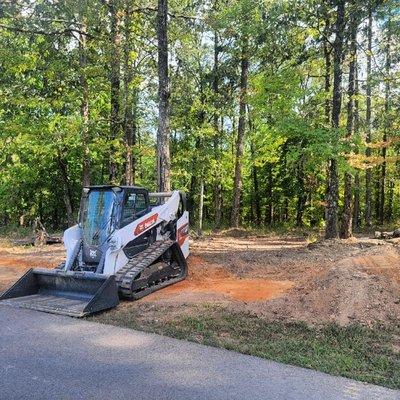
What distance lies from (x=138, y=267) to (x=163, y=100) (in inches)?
242

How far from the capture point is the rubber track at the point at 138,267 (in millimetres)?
8023

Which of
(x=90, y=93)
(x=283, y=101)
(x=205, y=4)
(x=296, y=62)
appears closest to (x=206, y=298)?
(x=283, y=101)

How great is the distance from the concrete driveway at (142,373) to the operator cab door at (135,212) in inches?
119

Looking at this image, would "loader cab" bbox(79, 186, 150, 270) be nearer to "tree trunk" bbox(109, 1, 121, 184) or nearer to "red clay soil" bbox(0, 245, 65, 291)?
"red clay soil" bbox(0, 245, 65, 291)

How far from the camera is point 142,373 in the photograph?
4.63 m

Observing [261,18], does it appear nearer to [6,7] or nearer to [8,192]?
[6,7]

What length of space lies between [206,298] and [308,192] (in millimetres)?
24609

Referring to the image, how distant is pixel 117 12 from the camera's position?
15.6m

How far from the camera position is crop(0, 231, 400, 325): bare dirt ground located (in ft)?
23.0

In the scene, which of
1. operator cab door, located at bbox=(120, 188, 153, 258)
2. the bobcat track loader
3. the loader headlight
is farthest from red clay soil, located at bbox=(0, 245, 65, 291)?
operator cab door, located at bbox=(120, 188, 153, 258)

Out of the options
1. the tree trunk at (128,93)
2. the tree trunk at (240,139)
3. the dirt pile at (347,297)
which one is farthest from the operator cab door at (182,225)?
the tree trunk at (240,139)

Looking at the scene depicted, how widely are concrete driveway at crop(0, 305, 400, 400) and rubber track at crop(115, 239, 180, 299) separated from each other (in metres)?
1.95

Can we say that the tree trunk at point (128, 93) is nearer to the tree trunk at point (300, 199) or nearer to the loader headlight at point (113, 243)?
the loader headlight at point (113, 243)

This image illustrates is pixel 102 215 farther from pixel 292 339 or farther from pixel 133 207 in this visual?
pixel 292 339
